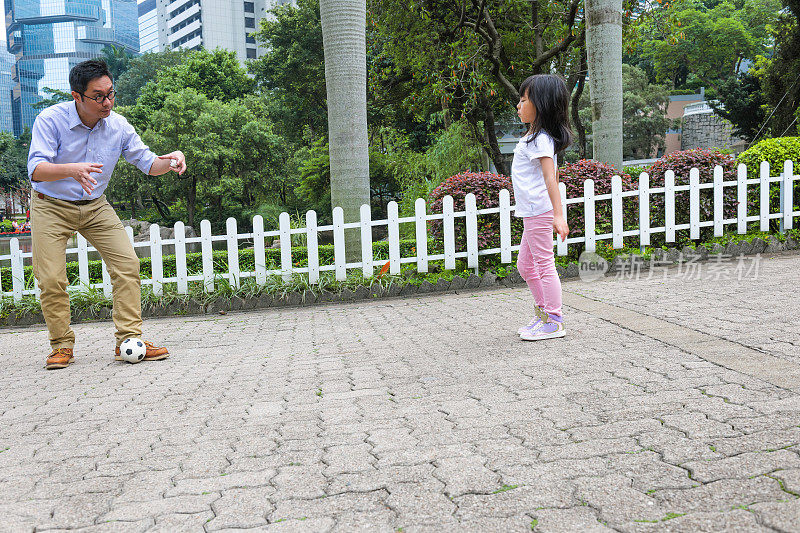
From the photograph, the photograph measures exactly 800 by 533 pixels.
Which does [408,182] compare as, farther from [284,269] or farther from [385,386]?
[385,386]

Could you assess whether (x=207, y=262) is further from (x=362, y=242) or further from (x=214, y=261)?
(x=214, y=261)

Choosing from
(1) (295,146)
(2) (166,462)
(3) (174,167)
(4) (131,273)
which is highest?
(1) (295,146)

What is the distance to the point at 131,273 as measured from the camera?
212 inches

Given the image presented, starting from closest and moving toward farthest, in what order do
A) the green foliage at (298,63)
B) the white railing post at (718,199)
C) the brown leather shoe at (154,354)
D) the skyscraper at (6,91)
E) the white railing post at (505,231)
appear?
1. the brown leather shoe at (154,354)
2. the white railing post at (505,231)
3. the white railing post at (718,199)
4. the green foliage at (298,63)
5. the skyscraper at (6,91)

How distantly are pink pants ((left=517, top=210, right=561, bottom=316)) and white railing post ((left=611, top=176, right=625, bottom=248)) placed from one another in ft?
13.3

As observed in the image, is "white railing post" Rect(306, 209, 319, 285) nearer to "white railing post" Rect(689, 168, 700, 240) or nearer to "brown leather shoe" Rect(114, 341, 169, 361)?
"brown leather shoe" Rect(114, 341, 169, 361)

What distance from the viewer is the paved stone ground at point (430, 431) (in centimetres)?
235

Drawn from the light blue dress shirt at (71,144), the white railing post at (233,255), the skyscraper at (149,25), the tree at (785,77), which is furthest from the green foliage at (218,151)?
the skyscraper at (149,25)

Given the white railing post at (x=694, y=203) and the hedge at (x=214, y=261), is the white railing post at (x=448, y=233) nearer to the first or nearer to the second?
the hedge at (x=214, y=261)

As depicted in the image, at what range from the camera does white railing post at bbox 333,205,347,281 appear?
826 cm

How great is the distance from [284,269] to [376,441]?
210 inches

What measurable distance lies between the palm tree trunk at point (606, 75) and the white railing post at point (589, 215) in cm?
169

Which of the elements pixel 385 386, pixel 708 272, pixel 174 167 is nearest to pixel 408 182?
pixel 708 272

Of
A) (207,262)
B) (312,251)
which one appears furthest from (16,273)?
(312,251)
